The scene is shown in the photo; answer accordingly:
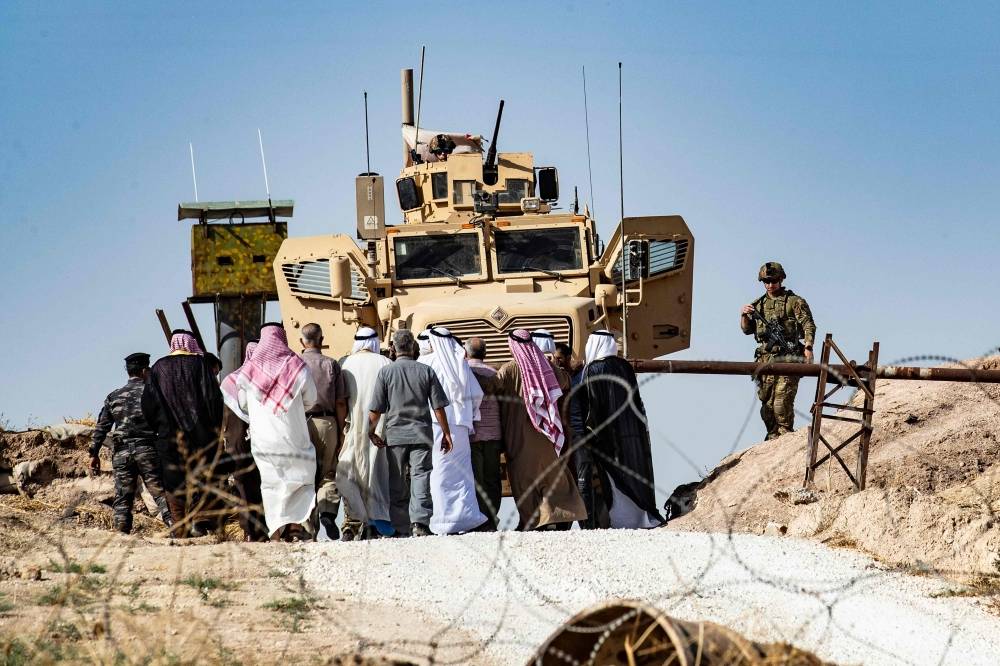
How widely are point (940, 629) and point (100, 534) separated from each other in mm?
5002

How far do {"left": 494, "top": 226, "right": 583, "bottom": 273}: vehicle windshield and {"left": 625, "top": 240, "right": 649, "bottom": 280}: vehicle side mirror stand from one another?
476 millimetres

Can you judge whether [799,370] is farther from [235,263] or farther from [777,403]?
[235,263]

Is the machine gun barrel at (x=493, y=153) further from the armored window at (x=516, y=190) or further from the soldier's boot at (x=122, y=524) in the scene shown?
the soldier's boot at (x=122, y=524)

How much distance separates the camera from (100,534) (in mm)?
10023

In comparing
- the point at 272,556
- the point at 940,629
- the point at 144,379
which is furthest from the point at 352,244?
the point at 940,629

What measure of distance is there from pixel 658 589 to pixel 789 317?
18.0 feet

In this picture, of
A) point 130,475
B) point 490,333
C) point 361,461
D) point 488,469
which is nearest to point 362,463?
point 361,461

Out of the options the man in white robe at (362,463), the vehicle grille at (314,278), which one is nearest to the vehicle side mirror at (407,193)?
the vehicle grille at (314,278)

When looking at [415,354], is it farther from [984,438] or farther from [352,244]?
[984,438]

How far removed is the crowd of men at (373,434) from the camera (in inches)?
409

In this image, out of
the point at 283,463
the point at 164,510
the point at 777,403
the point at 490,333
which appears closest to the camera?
the point at 283,463

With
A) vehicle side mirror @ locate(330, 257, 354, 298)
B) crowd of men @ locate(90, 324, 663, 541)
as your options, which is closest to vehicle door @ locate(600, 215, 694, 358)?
vehicle side mirror @ locate(330, 257, 354, 298)

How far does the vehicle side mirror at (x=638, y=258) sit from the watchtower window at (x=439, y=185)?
117 inches

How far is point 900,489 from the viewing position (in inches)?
416
